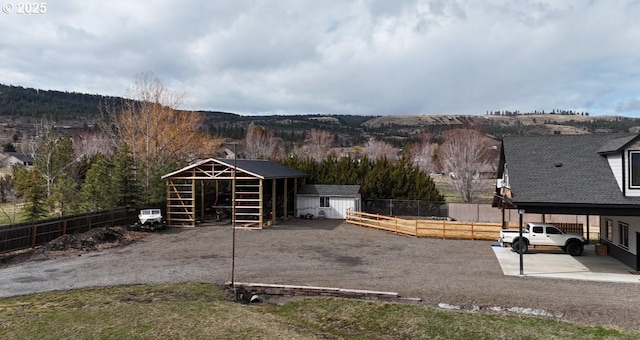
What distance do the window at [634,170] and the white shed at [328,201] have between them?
20.7 meters

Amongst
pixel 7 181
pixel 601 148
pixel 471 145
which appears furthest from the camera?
pixel 7 181

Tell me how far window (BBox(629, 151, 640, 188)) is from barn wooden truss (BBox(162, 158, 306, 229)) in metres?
20.3

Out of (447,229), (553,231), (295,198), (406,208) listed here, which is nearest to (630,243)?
(553,231)

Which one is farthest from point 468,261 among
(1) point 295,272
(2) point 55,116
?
(2) point 55,116

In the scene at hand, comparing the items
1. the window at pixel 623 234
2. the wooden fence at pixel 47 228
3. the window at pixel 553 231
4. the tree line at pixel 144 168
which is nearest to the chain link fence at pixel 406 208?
the tree line at pixel 144 168

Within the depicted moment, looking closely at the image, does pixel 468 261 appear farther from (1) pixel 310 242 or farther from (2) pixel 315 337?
(2) pixel 315 337

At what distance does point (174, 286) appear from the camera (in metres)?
15.0

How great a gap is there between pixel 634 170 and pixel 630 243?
3907 mm

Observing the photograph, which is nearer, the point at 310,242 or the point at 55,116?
the point at 310,242

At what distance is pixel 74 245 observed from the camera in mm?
21906

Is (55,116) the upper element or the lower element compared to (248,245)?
upper

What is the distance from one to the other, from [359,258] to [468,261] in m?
5.00

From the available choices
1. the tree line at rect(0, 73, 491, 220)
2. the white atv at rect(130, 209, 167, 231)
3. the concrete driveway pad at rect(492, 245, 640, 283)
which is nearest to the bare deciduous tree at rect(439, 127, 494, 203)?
the tree line at rect(0, 73, 491, 220)

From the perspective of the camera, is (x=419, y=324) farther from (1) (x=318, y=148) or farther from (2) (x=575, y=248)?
(1) (x=318, y=148)
